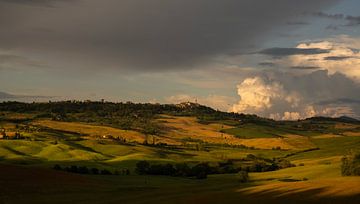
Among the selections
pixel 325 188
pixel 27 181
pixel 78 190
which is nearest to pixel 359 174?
pixel 325 188

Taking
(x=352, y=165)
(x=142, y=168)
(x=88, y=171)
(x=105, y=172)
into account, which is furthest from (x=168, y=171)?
(x=352, y=165)

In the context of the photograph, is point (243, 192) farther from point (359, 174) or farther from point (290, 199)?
point (359, 174)

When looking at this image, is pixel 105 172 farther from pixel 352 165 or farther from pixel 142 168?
pixel 352 165

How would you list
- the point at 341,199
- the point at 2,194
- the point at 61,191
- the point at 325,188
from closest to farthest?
1. the point at 341,199
2. the point at 325,188
3. the point at 2,194
4. the point at 61,191

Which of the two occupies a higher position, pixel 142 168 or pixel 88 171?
pixel 142 168

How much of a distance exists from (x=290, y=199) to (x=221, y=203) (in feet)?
33.1

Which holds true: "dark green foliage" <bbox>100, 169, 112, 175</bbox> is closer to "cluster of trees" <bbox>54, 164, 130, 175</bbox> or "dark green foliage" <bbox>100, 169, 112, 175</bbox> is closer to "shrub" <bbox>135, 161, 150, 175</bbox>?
"cluster of trees" <bbox>54, 164, 130, 175</bbox>

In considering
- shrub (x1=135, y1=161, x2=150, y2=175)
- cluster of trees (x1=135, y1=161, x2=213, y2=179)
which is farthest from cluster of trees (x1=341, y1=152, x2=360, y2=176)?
shrub (x1=135, y1=161, x2=150, y2=175)

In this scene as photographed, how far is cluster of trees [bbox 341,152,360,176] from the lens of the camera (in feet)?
408

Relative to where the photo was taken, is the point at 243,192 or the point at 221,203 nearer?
the point at 221,203

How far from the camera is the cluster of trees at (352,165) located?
124 m

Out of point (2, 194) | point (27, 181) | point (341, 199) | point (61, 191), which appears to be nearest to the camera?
point (341, 199)

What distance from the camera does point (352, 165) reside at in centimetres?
Result: 12594

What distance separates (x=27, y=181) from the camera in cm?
10450
